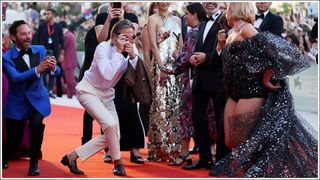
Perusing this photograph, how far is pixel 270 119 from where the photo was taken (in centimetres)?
693

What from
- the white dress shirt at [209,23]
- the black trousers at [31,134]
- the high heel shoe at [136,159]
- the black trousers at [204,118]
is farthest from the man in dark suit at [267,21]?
the black trousers at [31,134]

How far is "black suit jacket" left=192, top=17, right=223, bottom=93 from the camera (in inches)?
310

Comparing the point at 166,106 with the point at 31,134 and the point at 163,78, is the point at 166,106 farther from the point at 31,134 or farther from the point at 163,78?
the point at 31,134

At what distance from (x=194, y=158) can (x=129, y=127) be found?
2.70 feet

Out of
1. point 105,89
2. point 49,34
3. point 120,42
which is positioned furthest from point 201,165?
point 49,34

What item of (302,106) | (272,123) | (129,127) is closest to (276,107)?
(272,123)

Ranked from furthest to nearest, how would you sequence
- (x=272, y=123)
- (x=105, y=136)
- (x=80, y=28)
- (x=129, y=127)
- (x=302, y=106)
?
1. (x=80, y=28)
2. (x=302, y=106)
3. (x=129, y=127)
4. (x=105, y=136)
5. (x=272, y=123)

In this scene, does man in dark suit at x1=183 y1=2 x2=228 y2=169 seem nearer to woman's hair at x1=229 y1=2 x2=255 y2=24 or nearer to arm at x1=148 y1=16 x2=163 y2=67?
arm at x1=148 y1=16 x2=163 y2=67

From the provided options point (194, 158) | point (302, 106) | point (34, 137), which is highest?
point (34, 137)

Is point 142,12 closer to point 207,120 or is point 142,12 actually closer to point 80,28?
point 80,28

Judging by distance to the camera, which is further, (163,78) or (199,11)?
(163,78)

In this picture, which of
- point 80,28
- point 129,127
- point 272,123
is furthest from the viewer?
point 80,28

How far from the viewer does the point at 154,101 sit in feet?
28.8

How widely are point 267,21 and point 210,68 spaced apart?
85 centimetres
